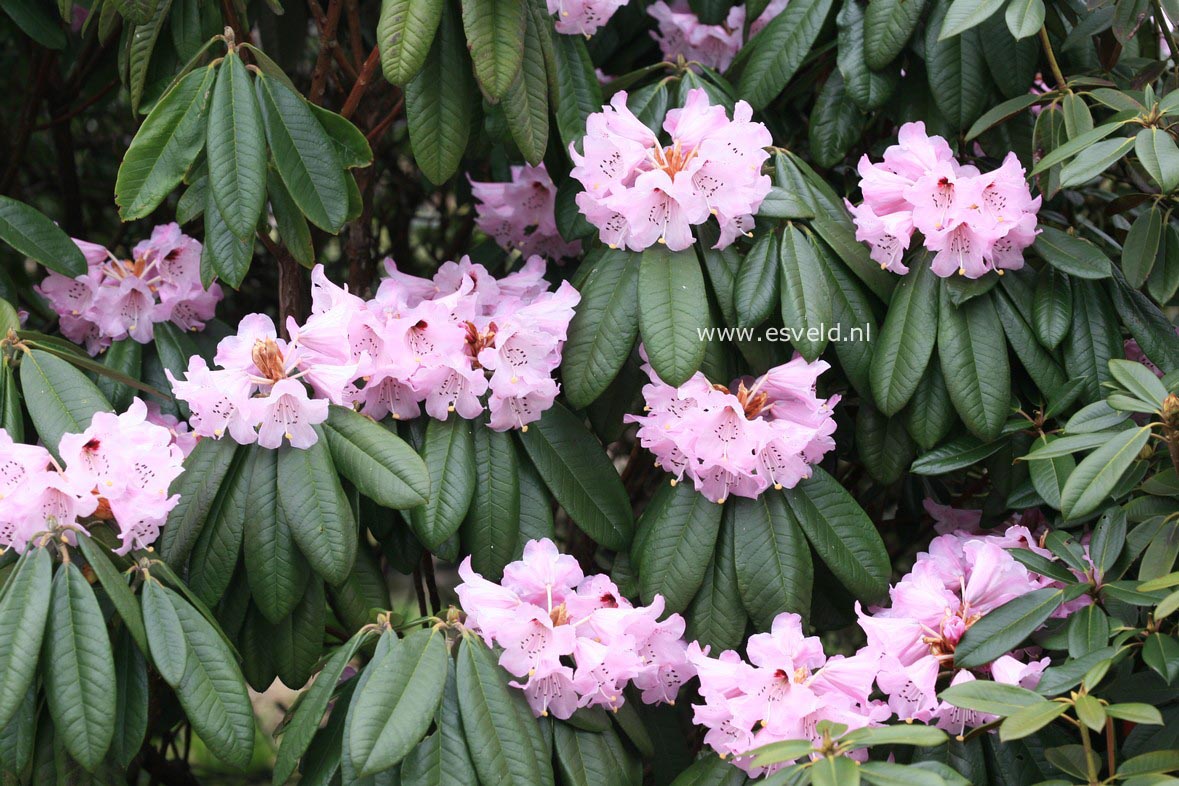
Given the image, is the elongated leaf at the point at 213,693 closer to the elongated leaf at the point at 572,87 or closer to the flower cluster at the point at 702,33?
the elongated leaf at the point at 572,87

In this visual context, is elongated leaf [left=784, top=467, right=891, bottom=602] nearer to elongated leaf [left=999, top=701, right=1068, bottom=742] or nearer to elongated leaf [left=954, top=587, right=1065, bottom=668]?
elongated leaf [left=954, top=587, right=1065, bottom=668]

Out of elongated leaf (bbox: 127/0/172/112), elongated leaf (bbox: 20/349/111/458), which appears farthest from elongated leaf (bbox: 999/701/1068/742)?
elongated leaf (bbox: 127/0/172/112)

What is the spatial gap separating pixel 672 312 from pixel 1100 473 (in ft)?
1.70

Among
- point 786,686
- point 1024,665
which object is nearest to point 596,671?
point 786,686

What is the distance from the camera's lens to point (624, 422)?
1642 mm

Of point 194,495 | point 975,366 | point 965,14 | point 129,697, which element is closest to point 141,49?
point 194,495

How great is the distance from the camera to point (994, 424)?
5.15ft

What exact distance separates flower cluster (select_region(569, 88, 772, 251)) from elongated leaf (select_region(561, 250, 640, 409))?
6 centimetres

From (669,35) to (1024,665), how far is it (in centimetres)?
117

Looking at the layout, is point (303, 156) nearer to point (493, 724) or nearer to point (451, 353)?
point (451, 353)

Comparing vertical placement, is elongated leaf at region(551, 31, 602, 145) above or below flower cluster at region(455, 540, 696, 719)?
above

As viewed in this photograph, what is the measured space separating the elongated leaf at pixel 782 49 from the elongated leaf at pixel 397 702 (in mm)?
922

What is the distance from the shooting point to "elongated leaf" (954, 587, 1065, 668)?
141 cm

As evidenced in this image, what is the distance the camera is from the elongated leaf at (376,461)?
1.42 metres
